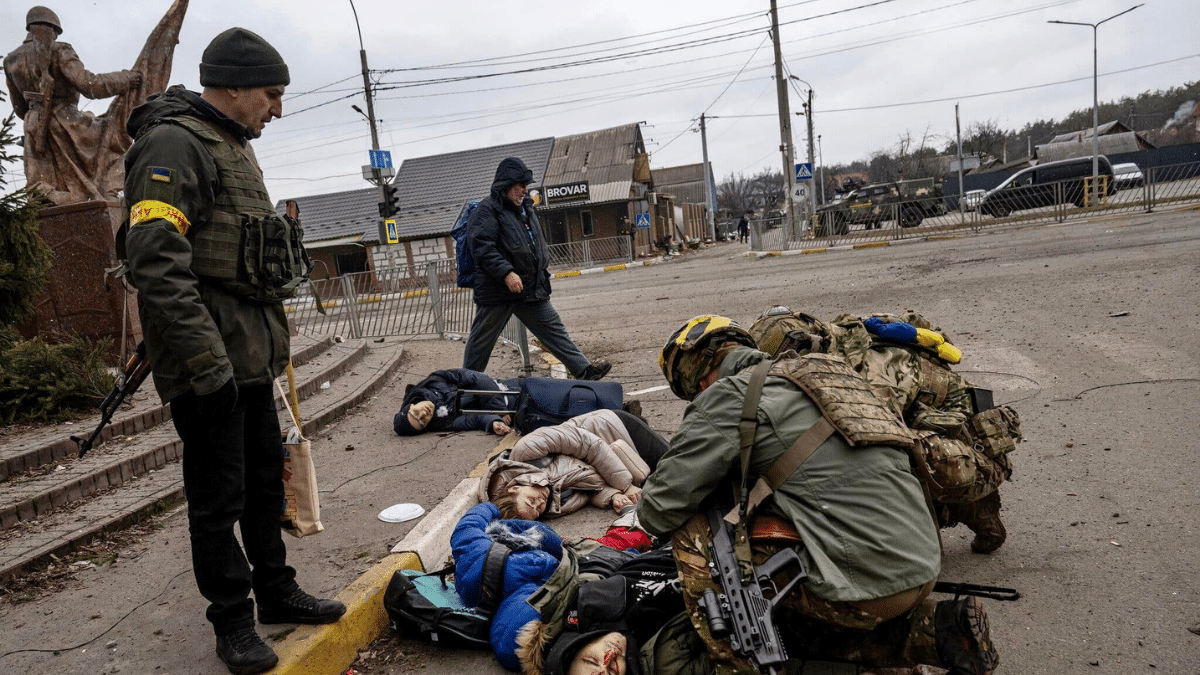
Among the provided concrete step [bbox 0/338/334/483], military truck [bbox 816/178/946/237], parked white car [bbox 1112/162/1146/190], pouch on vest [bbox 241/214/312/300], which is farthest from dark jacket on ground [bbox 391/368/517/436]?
parked white car [bbox 1112/162/1146/190]

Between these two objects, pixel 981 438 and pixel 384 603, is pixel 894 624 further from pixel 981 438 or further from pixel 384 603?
Result: pixel 384 603

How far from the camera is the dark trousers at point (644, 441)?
16.3 feet

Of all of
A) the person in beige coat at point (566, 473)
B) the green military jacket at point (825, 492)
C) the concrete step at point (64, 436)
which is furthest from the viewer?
the concrete step at point (64, 436)

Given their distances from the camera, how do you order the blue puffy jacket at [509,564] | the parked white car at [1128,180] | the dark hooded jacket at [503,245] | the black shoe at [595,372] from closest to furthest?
the blue puffy jacket at [509,564] → the black shoe at [595,372] → the dark hooded jacket at [503,245] → the parked white car at [1128,180]

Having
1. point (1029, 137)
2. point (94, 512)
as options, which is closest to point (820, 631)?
point (94, 512)

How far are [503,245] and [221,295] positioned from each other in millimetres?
4240

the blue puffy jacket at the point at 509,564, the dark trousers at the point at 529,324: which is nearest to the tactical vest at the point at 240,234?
the blue puffy jacket at the point at 509,564

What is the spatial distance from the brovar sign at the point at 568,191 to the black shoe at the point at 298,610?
116ft

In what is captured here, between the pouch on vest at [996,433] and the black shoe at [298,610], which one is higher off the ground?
the pouch on vest at [996,433]

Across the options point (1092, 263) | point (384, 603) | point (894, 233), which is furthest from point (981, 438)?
point (894, 233)

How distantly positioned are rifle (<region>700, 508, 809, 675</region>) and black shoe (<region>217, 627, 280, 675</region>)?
5.11 ft

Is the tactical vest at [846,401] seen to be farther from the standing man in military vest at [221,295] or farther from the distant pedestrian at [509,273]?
the distant pedestrian at [509,273]

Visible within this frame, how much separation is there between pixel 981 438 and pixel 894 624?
4.38 feet

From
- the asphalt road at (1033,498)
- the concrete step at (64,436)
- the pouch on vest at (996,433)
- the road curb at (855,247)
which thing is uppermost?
the concrete step at (64,436)
